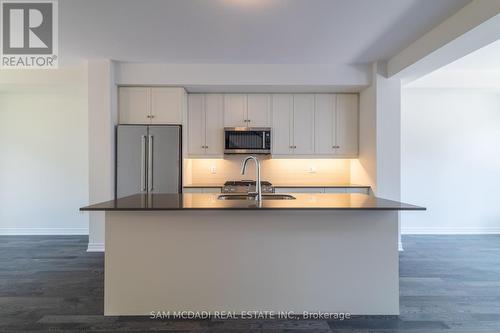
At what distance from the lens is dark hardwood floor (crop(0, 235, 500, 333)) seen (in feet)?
7.54

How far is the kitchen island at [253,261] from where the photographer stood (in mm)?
2387

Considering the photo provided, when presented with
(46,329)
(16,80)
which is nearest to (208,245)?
(46,329)

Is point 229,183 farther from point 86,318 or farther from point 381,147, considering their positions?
point 86,318

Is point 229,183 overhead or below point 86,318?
overhead

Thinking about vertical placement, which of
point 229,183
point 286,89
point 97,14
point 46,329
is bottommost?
point 46,329

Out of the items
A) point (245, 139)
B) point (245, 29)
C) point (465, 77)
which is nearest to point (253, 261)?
point (245, 29)

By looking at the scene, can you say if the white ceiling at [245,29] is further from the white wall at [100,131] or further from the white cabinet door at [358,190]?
the white cabinet door at [358,190]

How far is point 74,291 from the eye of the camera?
9.58 feet

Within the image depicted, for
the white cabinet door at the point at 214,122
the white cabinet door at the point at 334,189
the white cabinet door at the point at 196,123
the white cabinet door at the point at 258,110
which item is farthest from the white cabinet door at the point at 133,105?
the white cabinet door at the point at 334,189

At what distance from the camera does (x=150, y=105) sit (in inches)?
172

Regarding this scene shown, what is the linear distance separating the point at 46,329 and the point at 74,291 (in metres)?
0.66

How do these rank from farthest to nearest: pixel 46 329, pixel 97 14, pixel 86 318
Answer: pixel 97 14 → pixel 86 318 → pixel 46 329

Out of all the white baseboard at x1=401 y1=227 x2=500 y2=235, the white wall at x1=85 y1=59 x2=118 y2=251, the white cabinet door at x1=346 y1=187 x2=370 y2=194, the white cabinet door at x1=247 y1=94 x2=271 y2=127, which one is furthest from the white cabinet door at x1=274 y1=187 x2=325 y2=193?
the white wall at x1=85 y1=59 x2=118 y2=251

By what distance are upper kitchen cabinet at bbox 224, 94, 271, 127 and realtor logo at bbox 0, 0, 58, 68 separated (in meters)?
2.40
